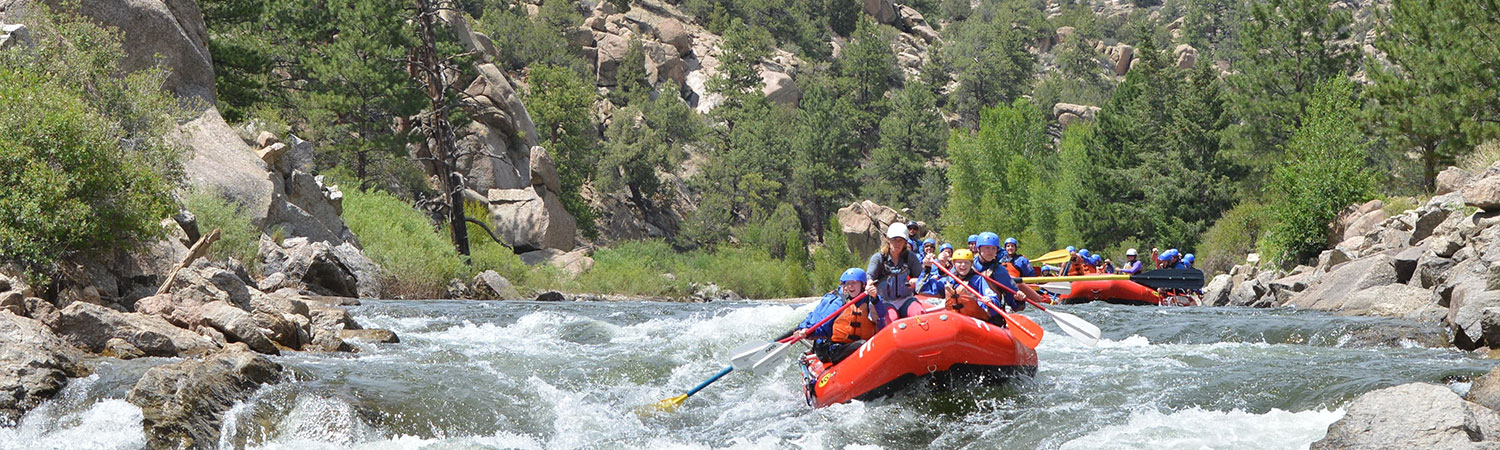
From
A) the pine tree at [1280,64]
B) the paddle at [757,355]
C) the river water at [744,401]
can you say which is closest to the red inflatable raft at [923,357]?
the river water at [744,401]

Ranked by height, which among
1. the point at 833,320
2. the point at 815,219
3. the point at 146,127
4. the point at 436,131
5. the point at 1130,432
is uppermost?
the point at 1130,432

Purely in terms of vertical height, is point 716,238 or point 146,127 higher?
point 146,127

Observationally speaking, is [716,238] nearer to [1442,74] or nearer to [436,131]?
[436,131]

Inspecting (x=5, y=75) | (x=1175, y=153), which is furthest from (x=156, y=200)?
(x=1175, y=153)

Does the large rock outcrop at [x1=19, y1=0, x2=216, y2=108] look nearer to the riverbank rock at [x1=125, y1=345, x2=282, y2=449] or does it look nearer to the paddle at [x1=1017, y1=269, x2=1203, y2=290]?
the riverbank rock at [x1=125, y1=345, x2=282, y2=449]

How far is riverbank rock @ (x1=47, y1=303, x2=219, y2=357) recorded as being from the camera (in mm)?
9695

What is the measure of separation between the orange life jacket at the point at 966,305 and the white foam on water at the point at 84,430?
6143 millimetres

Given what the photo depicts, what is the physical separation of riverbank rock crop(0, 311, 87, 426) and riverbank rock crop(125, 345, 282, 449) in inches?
26.5

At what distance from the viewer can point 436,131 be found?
2883 cm

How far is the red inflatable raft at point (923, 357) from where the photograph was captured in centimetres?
880

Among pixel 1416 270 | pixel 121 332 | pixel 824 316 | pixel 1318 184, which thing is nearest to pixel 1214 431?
pixel 824 316

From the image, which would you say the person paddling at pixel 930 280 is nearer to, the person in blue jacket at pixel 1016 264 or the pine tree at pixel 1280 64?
the person in blue jacket at pixel 1016 264

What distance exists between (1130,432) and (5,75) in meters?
11.7

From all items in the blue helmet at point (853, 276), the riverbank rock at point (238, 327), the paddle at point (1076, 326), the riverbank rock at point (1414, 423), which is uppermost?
the riverbank rock at point (1414, 423)
